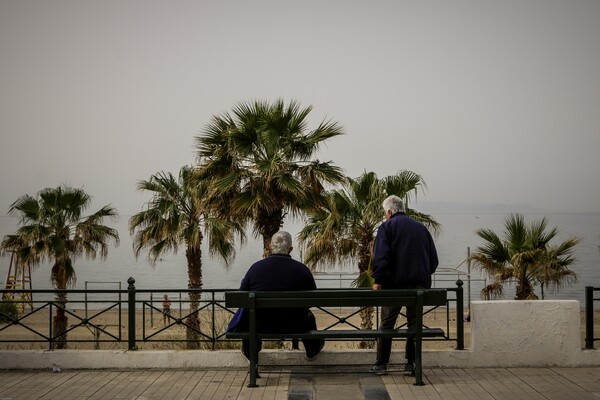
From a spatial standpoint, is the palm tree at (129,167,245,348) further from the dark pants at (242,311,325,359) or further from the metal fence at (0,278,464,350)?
the dark pants at (242,311,325,359)

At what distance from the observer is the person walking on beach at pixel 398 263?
720cm

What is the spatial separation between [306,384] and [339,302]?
944 mm

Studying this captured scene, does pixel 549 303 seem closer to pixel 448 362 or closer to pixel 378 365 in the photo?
pixel 448 362

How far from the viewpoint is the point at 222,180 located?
1489 centimetres

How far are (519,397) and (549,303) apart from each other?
5.43ft

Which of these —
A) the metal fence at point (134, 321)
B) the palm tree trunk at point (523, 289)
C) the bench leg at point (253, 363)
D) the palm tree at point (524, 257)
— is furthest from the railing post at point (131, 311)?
the palm tree trunk at point (523, 289)

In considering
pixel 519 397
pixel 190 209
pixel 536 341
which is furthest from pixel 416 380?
pixel 190 209

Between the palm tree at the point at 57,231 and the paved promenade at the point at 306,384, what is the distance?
1585cm

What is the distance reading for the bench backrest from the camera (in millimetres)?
6820

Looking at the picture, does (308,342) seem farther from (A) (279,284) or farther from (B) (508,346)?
(B) (508,346)

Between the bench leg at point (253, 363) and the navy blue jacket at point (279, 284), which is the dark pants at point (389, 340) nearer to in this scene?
the navy blue jacket at point (279, 284)

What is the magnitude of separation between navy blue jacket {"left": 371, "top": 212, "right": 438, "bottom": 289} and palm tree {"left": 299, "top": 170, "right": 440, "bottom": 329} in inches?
373

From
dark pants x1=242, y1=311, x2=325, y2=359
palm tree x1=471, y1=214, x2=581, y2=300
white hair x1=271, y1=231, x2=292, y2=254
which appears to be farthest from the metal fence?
palm tree x1=471, y1=214, x2=581, y2=300

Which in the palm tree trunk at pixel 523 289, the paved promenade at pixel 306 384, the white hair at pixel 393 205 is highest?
the white hair at pixel 393 205
